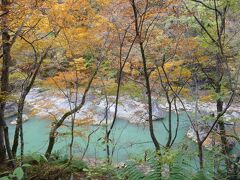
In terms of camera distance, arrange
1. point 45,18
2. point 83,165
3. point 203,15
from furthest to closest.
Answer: point 83,165 < point 203,15 < point 45,18

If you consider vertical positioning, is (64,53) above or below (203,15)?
below

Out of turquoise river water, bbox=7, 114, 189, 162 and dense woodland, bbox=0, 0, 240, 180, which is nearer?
dense woodland, bbox=0, 0, 240, 180

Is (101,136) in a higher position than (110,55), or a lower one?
lower

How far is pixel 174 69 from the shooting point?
1081cm

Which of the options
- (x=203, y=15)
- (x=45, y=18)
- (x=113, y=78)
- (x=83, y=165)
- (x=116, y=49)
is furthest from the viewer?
(x=113, y=78)

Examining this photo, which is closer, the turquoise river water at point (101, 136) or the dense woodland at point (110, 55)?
the dense woodland at point (110, 55)

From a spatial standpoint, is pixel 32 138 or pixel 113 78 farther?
pixel 32 138

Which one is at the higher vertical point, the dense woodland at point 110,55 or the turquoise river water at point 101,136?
the dense woodland at point 110,55

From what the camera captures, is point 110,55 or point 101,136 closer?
point 110,55

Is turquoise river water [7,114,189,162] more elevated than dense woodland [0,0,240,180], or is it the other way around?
dense woodland [0,0,240,180]

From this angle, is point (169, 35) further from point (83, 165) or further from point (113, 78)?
point (83, 165)

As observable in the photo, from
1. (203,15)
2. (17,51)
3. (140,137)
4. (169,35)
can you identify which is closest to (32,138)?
(140,137)

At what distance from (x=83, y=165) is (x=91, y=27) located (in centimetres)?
412

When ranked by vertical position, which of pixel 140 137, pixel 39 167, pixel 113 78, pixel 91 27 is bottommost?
pixel 140 137
